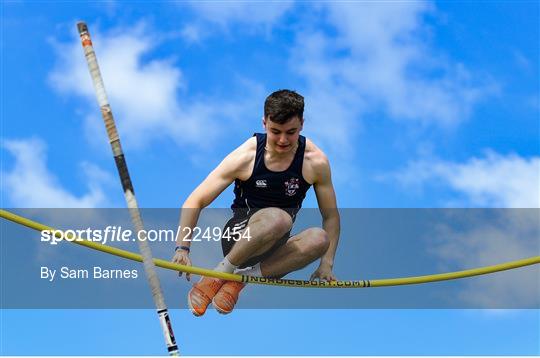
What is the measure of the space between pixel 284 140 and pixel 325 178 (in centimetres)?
65

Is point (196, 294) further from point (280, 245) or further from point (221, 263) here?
point (280, 245)

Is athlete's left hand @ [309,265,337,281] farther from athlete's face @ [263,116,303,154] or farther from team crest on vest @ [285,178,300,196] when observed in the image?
athlete's face @ [263,116,303,154]

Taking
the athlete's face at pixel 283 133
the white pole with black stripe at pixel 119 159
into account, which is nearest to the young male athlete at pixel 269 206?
the athlete's face at pixel 283 133

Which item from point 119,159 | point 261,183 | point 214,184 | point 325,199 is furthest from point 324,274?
point 119,159

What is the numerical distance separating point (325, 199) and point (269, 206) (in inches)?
20.6

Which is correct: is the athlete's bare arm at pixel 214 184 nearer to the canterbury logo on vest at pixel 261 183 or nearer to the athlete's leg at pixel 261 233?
the canterbury logo on vest at pixel 261 183

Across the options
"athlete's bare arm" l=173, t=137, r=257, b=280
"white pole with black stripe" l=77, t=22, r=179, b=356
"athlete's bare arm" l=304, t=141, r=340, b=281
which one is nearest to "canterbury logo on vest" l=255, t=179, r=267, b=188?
"athlete's bare arm" l=173, t=137, r=257, b=280

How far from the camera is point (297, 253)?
754cm

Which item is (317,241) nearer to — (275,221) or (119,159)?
(275,221)

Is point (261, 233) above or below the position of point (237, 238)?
below

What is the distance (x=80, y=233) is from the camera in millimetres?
7402

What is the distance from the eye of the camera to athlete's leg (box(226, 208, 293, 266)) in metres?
7.18

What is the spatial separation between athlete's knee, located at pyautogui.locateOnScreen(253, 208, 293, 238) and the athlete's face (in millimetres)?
548

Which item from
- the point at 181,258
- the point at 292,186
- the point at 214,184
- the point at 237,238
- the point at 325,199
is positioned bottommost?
the point at 181,258
